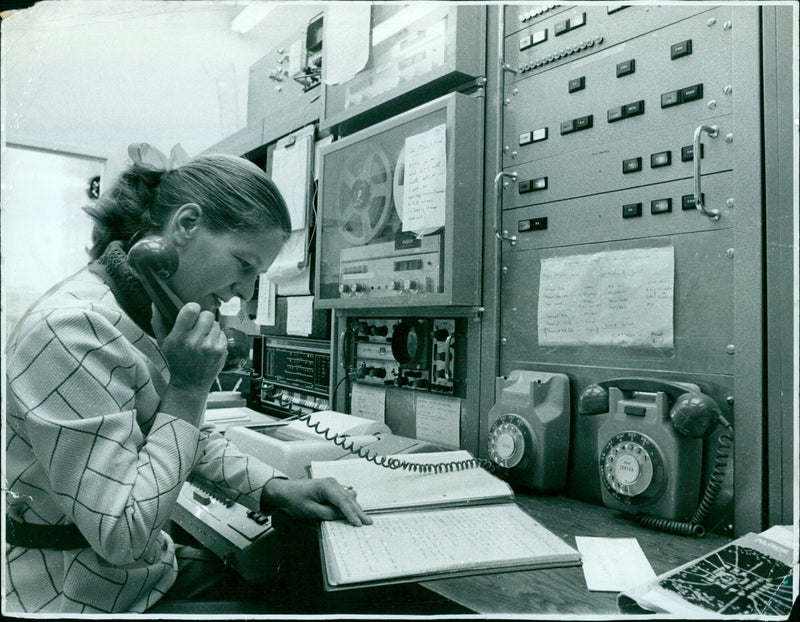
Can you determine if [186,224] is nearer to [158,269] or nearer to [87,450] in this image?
[158,269]

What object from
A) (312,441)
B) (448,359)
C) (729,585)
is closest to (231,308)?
(312,441)

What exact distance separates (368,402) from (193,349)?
96cm

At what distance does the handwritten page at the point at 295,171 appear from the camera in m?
1.34

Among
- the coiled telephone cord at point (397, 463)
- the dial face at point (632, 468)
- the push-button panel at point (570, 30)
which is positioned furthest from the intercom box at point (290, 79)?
the dial face at point (632, 468)

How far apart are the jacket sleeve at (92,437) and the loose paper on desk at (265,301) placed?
2.29ft

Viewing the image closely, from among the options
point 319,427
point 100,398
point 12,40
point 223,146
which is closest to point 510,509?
point 319,427

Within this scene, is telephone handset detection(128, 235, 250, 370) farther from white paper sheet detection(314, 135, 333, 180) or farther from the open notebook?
white paper sheet detection(314, 135, 333, 180)

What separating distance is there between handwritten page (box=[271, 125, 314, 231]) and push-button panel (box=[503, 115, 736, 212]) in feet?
1.61

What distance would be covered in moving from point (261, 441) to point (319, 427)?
0.14 m

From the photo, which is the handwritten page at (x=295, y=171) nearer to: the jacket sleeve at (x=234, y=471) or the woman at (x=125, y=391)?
the woman at (x=125, y=391)

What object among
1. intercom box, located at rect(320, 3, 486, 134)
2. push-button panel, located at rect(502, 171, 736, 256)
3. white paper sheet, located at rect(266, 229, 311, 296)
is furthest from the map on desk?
intercom box, located at rect(320, 3, 486, 134)

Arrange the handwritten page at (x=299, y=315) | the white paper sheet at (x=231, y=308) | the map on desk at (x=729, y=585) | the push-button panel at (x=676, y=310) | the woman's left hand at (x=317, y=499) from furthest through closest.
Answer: the handwritten page at (x=299, y=315) < the white paper sheet at (x=231, y=308) < the push-button panel at (x=676, y=310) < the woman's left hand at (x=317, y=499) < the map on desk at (x=729, y=585)

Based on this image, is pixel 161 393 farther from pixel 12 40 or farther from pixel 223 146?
pixel 223 146

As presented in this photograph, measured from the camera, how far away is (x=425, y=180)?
1439 millimetres
